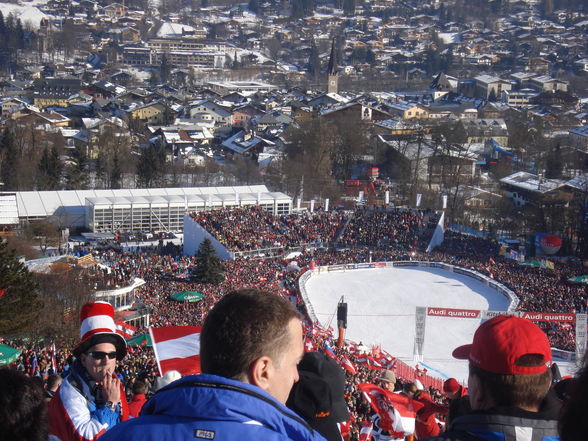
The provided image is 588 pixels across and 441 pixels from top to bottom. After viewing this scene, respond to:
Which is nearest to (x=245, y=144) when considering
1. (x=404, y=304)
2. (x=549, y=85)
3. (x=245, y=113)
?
(x=245, y=113)

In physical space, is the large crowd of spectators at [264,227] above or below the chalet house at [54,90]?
above

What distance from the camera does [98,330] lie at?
1986 millimetres

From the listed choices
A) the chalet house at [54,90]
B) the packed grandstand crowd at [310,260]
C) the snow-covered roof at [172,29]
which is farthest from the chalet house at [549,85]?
the packed grandstand crowd at [310,260]

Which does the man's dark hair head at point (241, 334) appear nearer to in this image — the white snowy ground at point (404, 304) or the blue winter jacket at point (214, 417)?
the blue winter jacket at point (214, 417)

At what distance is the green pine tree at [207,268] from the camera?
14.5 meters

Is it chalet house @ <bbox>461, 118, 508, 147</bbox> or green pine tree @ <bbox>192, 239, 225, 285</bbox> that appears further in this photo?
chalet house @ <bbox>461, 118, 508, 147</bbox>

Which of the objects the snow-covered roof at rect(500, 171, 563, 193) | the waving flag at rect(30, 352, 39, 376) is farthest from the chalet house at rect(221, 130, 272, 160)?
the waving flag at rect(30, 352, 39, 376)

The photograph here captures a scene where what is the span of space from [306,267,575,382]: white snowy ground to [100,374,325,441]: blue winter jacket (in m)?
9.91

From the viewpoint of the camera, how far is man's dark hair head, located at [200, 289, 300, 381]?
48.1 inches

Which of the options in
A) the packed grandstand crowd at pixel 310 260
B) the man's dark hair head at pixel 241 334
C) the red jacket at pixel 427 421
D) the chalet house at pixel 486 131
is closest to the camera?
the man's dark hair head at pixel 241 334

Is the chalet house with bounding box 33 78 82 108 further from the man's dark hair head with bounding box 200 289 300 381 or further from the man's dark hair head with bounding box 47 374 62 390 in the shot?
the man's dark hair head with bounding box 200 289 300 381

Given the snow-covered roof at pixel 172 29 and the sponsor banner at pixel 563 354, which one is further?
the snow-covered roof at pixel 172 29

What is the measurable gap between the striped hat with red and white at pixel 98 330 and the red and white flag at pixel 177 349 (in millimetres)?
2371

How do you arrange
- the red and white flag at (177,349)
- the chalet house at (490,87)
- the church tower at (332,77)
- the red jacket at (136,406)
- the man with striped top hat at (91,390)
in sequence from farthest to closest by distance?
the chalet house at (490,87), the church tower at (332,77), the red and white flag at (177,349), the red jacket at (136,406), the man with striped top hat at (91,390)
